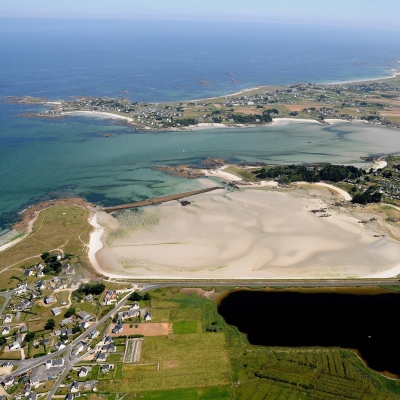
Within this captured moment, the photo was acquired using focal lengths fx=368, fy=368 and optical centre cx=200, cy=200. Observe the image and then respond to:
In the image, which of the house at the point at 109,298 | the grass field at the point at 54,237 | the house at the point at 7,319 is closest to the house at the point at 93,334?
the house at the point at 109,298

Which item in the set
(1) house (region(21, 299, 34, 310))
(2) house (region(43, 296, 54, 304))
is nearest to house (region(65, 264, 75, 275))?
(2) house (region(43, 296, 54, 304))

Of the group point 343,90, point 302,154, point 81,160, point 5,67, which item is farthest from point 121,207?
point 5,67

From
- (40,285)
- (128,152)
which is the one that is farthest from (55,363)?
(128,152)

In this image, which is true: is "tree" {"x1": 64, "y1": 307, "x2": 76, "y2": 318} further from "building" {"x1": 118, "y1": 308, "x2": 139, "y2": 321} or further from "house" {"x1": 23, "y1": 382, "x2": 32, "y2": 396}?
"house" {"x1": 23, "y1": 382, "x2": 32, "y2": 396}

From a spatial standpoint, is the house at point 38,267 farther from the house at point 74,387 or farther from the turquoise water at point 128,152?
the house at point 74,387

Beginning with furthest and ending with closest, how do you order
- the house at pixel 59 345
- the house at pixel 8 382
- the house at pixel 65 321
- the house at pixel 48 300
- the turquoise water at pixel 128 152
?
1. the turquoise water at pixel 128 152
2. the house at pixel 48 300
3. the house at pixel 65 321
4. the house at pixel 59 345
5. the house at pixel 8 382

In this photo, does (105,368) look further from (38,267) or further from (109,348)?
(38,267)

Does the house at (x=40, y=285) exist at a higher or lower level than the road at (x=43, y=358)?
higher
